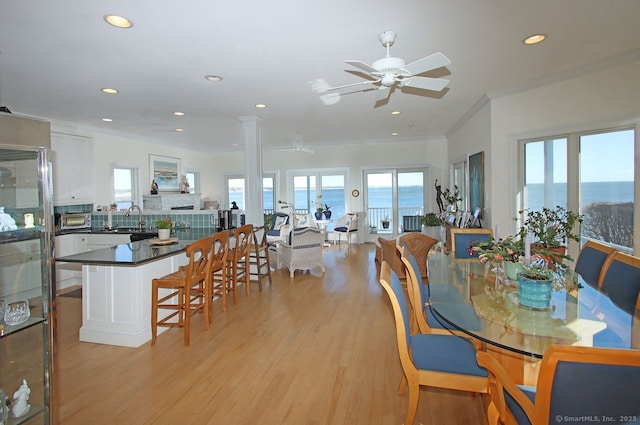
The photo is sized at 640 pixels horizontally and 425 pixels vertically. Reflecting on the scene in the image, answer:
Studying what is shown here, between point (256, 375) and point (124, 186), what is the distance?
19.2 feet

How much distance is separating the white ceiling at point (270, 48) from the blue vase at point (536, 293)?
187cm

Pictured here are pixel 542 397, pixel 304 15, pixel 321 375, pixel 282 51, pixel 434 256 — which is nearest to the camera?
pixel 542 397

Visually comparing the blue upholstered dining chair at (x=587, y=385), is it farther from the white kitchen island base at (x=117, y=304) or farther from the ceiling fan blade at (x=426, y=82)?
the white kitchen island base at (x=117, y=304)

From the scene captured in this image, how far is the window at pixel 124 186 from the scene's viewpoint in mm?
6738

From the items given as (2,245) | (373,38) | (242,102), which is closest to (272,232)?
(242,102)

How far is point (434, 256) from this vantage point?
3.49 m

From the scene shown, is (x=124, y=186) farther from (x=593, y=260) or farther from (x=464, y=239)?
(x=593, y=260)

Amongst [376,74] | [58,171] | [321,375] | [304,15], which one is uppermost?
[304,15]

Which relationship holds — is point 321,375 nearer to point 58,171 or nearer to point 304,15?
point 304,15

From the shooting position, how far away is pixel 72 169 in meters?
5.81

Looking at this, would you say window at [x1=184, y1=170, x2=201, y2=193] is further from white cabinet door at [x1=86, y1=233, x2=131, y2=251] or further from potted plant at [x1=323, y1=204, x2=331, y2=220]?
white cabinet door at [x1=86, y1=233, x2=131, y2=251]

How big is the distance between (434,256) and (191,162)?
7.92 m

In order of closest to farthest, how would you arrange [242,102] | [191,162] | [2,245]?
[2,245]
[242,102]
[191,162]

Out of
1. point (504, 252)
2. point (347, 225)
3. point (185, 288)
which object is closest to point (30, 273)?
point (185, 288)
